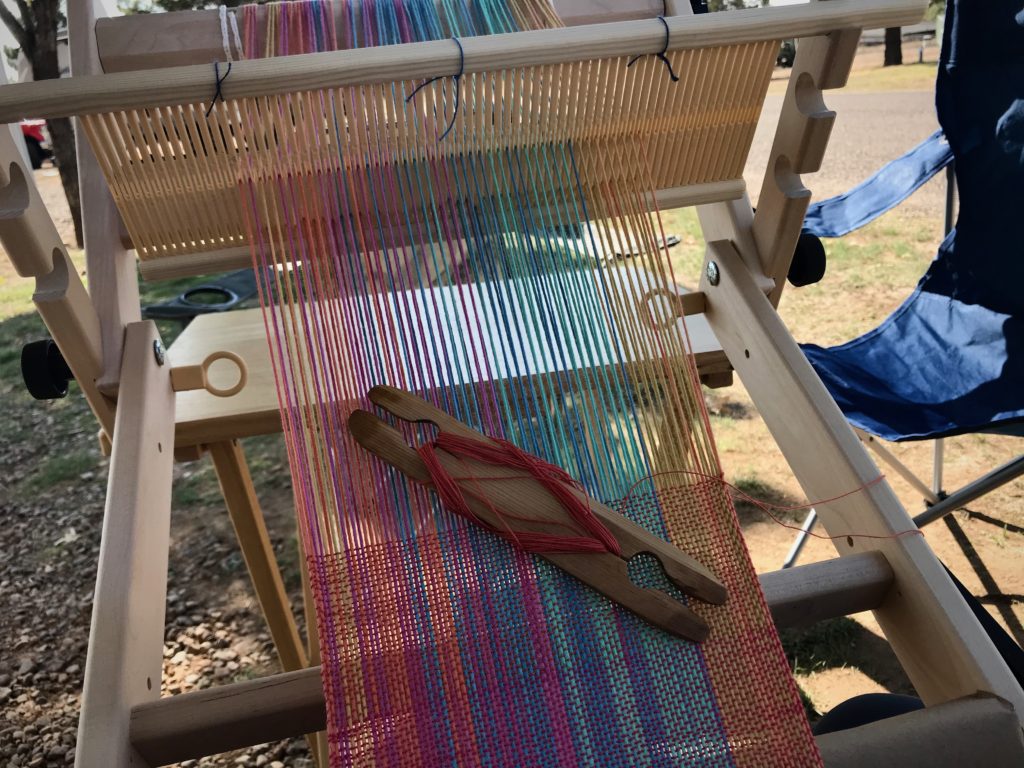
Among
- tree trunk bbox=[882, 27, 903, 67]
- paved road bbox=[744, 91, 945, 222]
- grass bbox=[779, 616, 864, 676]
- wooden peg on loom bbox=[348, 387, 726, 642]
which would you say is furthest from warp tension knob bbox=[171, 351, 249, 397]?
tree trunk bbox=[882, 27, 903, 67]

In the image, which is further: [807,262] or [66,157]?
[66,157]

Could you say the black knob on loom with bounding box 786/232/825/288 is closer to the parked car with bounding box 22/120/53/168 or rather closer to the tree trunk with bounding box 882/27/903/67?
the parked car with bounding box 22/120/53/168

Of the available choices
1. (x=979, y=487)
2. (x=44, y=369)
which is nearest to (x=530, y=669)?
(x=44, y=369)

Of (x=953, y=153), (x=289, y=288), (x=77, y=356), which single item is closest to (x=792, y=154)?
(x=289, y=288)

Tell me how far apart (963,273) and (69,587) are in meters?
2.33

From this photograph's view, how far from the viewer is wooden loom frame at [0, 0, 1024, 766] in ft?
2.72

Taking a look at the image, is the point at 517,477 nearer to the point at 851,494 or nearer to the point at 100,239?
the point at 851,494

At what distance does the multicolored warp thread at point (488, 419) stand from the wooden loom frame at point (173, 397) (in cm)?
9

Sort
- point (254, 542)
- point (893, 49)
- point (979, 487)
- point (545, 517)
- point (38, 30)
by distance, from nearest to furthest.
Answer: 1. point (545, 517)
2. point (254, 542)
3. point (979, 487)
4. point (38, 30)
5. point (893, 49)

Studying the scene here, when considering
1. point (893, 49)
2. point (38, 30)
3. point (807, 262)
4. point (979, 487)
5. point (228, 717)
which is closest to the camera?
point (228, 717)

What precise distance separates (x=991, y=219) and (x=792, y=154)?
1042 millimetres

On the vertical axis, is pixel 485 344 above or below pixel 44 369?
below

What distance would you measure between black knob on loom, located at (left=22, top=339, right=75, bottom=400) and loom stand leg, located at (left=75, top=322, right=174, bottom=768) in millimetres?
88

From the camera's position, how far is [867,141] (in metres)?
5.87
